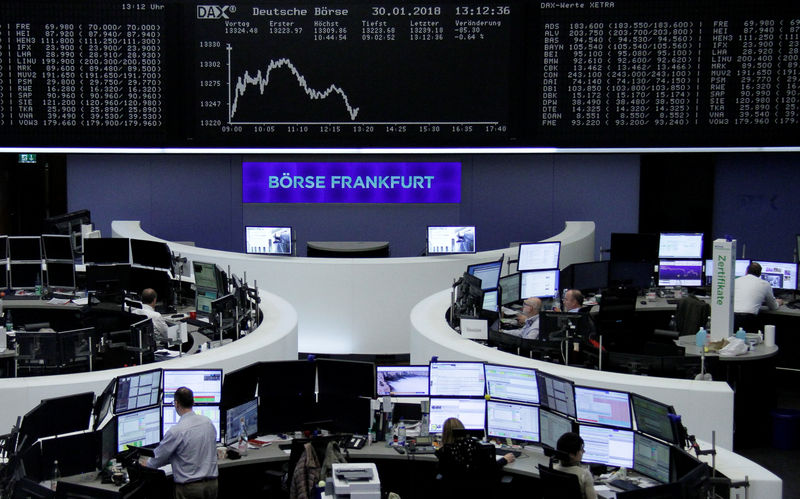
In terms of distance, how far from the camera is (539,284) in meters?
10.8

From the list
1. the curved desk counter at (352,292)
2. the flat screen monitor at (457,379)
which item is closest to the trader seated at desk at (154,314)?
the curved desk counter at (352,292)

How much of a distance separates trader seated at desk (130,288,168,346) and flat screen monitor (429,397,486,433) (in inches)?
113

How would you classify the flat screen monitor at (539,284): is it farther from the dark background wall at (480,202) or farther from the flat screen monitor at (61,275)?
the flat screen monitor at (61,275)

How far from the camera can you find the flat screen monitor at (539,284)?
10.6m

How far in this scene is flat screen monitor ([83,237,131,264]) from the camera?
10875mm

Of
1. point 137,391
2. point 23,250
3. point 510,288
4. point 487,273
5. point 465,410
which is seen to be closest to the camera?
point 137,391

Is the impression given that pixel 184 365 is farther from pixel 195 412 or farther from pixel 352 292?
pixel 352 292

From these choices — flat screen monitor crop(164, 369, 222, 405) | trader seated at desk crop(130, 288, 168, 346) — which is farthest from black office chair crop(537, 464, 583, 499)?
trader seated at desk crop(130, 288, 168, 346)

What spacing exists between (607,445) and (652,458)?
0.34 m

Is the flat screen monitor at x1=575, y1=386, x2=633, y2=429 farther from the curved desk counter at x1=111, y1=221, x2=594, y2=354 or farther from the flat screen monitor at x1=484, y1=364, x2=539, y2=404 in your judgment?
the curved desk counter at x1=111, y1=221, x2=594, y2=354

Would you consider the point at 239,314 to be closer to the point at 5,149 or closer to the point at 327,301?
the point at 327,301

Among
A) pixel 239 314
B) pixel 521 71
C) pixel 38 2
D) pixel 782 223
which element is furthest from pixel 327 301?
pixel 782 223

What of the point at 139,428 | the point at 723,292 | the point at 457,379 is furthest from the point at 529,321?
the point at 139,428

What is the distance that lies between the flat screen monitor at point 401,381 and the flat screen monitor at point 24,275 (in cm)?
551
